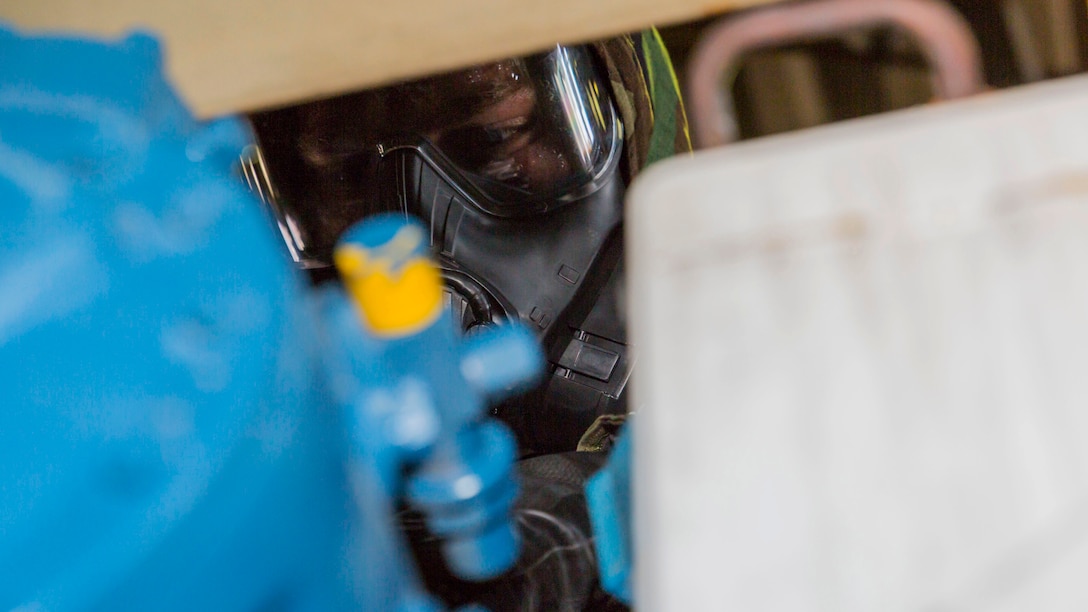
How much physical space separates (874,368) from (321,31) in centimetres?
41

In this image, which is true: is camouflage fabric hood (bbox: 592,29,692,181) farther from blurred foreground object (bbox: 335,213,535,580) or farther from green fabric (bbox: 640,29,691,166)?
blurred foreground object (bbox: 335,213,535,580)

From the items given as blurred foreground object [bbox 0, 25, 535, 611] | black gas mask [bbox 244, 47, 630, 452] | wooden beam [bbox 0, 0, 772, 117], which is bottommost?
black gas mask [bbox 244, 47, 630, 452]

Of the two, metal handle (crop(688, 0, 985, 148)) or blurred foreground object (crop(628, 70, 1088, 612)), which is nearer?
blurred foreground object (crop(628, 70, 1088, 612))

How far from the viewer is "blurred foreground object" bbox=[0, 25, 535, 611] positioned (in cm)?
33

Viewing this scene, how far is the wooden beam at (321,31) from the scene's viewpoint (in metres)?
0.58

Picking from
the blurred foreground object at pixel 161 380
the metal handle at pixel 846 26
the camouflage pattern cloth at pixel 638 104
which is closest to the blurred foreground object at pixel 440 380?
the blurred foreground object at pixel 161 380

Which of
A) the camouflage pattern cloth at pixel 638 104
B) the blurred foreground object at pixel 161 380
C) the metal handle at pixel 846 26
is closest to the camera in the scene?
the blurred foreground object at pixel 161 380

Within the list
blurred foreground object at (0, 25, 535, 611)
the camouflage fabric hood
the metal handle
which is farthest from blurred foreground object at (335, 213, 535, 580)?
the camouflage fabric hood

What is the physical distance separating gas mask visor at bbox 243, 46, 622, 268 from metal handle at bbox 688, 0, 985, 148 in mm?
608

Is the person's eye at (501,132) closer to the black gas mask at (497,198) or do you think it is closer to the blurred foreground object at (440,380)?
the black gas mask at (497,198)

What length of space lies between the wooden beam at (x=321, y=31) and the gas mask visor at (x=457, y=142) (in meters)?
0.50

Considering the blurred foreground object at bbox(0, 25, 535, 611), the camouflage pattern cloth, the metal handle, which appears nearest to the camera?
the blurred foreground object at bbox(0, 25, 535, 611)

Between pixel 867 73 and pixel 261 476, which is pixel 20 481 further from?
pixel 867 73

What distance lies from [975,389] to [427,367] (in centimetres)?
23
